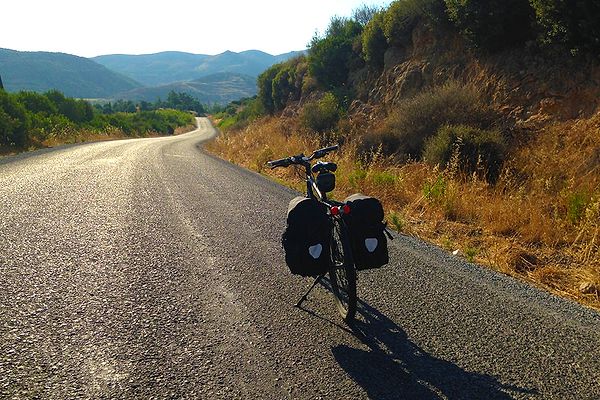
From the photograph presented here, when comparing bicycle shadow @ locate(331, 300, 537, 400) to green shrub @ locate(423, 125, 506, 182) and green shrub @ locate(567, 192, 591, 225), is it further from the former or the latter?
green shrub @ locate(423, 125, 506, 182)

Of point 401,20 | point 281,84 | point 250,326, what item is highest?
point 401,20

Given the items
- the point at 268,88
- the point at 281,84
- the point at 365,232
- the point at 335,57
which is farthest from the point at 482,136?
the point at 268,88

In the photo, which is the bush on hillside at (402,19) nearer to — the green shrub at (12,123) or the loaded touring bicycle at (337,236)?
the loaded touring bicycle at (337,236)

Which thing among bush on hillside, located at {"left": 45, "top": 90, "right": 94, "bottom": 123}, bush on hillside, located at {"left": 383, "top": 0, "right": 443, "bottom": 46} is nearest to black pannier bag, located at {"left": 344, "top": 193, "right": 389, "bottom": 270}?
bush on hillside, located at {"left": 383, "top": 0, "right": 443, "bottom": 46}

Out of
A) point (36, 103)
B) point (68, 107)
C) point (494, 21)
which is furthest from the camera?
point (68, 107)

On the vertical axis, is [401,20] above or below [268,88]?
above

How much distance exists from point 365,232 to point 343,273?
1.33 feet

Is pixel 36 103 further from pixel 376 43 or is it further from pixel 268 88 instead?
pixel 376 43

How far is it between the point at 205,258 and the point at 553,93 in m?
9.55

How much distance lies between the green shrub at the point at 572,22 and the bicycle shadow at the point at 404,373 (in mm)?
9036

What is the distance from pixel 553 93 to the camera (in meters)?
10.2

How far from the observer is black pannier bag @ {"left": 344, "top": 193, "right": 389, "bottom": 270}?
11.2 ft

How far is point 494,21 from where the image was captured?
11.8 meters

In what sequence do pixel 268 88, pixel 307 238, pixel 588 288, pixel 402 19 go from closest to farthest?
pixel 307 238 < pixel 588 288 < pixel 402 19 < pixel 268 88
